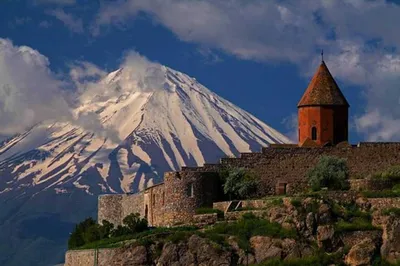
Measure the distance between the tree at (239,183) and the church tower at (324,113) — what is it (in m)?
4.07

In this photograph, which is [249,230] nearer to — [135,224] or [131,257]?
[131,257]

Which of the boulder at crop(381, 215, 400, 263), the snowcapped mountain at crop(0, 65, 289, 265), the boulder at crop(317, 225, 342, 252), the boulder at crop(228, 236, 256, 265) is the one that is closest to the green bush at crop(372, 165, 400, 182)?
the boulder at crop(381, 215, 400, 263)

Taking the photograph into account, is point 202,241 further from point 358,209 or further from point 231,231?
point 358,209

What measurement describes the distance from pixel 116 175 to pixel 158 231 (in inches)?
5223

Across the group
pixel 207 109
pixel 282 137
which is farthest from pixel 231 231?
pixel 207 109

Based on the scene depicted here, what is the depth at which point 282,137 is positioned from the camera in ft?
499

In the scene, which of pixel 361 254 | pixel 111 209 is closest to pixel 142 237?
pixel 361 254

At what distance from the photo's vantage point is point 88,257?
192 feet

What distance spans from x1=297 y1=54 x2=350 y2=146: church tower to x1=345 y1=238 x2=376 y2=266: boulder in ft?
38.3

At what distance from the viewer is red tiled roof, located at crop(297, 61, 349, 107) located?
6650cm

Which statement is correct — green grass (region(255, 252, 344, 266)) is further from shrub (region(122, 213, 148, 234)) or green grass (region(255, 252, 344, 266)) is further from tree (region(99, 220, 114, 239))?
tree (region(99, 220, 114, 239))

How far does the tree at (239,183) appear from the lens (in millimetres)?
62406

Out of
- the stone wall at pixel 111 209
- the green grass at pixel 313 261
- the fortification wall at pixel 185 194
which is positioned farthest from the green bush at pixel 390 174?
the stone wall at pixel 111 209

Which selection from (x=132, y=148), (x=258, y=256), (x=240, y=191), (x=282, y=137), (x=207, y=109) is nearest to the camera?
(x=258, y=256)
